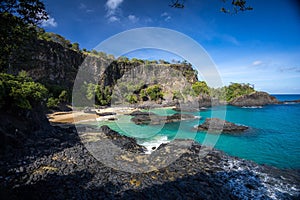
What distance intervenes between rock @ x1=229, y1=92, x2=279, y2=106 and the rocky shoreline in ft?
169

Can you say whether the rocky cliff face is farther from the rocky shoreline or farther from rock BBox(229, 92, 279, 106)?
rock BBox(229, 92, 279, 106)

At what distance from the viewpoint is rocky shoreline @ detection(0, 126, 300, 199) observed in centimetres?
543

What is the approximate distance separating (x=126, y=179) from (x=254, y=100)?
6215 cm

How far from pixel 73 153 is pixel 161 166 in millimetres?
5015

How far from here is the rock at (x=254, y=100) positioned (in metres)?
53.4

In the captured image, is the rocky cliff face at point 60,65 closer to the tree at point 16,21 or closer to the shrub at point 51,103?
the shrub at point 51,103

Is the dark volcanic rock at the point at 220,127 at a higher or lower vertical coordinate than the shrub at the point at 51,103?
lower

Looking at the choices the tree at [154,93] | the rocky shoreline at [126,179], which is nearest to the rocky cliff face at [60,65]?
the tree at [154,93]

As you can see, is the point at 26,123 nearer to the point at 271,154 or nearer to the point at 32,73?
the point at 271,154

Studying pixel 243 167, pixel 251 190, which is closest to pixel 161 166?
pixel 251 190

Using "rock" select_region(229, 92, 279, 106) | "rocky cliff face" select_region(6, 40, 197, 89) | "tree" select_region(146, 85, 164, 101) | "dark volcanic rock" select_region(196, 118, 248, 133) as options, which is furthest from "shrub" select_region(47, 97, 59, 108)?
"rock" select_region(229, 92, 279, 106)

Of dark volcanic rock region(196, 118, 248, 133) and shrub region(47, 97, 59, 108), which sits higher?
shrub region(47, 97, 59, 108)

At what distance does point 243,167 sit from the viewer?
8648 mm

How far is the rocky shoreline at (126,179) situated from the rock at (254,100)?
5148 cm
